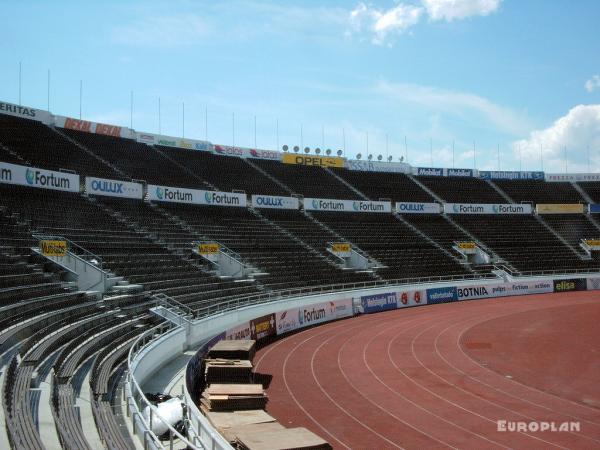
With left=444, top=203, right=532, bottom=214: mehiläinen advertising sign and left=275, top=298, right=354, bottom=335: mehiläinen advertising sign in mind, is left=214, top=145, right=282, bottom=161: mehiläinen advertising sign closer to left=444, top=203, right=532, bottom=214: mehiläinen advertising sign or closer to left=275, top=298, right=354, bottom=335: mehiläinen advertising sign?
left=444, top=203, right=532, bottom=214: mehiläinen advertising sign

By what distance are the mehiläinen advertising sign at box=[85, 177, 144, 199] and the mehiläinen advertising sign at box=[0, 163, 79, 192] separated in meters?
1.40

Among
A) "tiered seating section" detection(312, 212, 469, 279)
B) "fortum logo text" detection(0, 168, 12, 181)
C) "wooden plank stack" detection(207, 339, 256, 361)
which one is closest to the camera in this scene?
"wooden plank stack" detection(207, 339, 256, 361)

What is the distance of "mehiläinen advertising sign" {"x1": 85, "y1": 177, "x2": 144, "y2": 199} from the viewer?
3297 cm

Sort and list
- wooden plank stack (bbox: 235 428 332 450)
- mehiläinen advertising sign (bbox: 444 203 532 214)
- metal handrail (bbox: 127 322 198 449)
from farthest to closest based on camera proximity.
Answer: mehiläinen advertising sign (bbox: 444 203 532 214)
wooden plank stack (bbox: 235 428 332 450)
metal handrail (bbox: 127 322 198 449)

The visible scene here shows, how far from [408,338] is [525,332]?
595cm

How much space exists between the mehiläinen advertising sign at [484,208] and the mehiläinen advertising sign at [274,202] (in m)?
17.9

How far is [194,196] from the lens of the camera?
39.8m

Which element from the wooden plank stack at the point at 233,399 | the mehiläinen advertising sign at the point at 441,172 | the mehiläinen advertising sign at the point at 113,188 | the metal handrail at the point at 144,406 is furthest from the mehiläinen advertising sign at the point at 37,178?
the mehiläinen advertising sign at the point at 441,172

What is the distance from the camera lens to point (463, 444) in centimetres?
1161

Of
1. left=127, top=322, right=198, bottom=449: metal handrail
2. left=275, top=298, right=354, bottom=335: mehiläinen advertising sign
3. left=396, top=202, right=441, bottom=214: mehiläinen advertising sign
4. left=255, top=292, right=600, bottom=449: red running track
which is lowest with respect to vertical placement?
left=255, top=292, right=600, bottom=449: red running track

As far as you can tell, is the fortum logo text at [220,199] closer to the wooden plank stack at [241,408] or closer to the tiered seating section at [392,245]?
the tiered seating section at [392,245]

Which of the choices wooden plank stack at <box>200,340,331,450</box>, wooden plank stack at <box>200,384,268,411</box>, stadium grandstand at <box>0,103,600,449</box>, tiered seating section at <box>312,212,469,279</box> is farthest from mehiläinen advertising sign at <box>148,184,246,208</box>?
wooden plank stack at <box>200,384,268,411</box>

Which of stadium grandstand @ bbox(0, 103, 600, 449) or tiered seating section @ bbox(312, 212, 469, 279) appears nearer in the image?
stadium grandstand @ bbox(0, 103, 600, 449)

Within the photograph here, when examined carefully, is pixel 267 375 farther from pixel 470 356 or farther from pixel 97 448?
pixel 97 448
